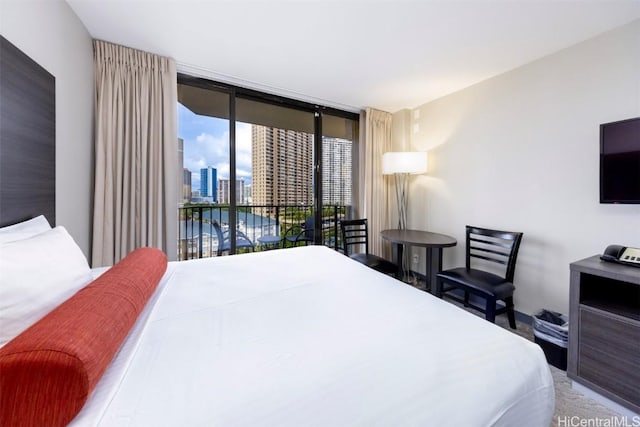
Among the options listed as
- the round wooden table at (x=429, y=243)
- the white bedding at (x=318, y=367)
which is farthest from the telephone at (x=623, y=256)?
the white bedding at (x=318, y=367)

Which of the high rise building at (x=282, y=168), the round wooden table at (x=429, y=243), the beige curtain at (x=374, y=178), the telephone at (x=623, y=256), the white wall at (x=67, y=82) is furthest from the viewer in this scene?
the beige curtain at (x=374, y=178)

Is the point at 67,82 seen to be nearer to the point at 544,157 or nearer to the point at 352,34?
the point at 352,34

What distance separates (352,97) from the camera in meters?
3.35

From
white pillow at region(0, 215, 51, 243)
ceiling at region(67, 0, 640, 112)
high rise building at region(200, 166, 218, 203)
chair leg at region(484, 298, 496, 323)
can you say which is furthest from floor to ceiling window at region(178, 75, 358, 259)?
chair leg at region(484, 298, 496, 323)

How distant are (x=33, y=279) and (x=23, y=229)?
0.55 metres

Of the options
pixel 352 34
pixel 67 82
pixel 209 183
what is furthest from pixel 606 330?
pixel 67 82

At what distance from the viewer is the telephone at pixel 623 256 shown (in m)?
1.51

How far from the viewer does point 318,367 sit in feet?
2.33

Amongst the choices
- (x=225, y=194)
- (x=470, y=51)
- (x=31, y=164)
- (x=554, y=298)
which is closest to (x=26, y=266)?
(x=31, y=164)

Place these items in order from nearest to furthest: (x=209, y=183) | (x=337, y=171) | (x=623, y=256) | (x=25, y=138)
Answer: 1. (x=25, y=138)
2. (x=623, y=256)
3. (x=209, y=183)
4. (x=337, y=171)

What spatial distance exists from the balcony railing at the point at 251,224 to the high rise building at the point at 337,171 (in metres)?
0.16

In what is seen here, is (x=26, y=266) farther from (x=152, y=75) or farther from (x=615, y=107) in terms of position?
(x=615, y=107)

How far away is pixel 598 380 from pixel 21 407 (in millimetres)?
2570

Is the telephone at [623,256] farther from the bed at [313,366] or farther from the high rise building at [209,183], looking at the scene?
the high rise building at [209,183]
